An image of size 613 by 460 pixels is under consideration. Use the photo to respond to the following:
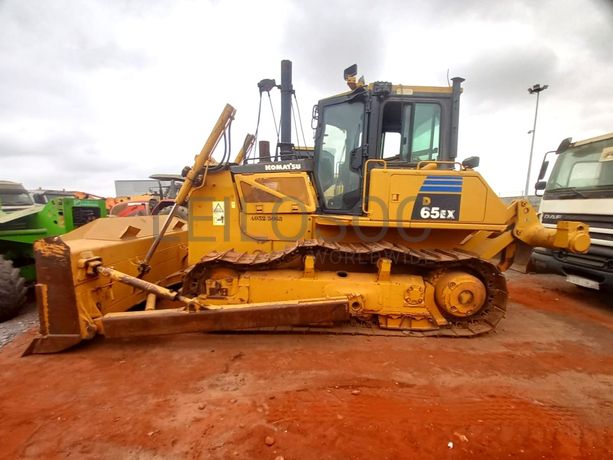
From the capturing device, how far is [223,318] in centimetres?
329

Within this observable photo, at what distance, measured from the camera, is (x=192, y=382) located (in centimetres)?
280

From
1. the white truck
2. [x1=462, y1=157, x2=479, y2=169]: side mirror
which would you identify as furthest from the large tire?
the white truck

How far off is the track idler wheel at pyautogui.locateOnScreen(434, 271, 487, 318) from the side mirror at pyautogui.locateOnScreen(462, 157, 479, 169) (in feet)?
4.46

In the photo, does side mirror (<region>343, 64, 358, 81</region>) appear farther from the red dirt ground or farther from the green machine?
the green machine

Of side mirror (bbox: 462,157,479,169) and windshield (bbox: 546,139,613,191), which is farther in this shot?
windshield (bbox: 546,139,613,191)

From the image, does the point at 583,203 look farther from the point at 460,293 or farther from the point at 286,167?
the point at 286,167

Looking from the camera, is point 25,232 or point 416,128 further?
point 25,232

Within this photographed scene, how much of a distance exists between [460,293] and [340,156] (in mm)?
2231

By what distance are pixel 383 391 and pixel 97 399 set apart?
242 cm

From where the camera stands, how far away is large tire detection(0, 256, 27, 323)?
4141 millimetres

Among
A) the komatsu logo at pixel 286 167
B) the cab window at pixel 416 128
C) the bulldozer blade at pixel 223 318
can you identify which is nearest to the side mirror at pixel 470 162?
the cab window at pixel 416 128

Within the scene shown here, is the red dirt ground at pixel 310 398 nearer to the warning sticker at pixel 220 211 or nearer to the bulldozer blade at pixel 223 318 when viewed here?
the bulldozer blade at pixel 223 318

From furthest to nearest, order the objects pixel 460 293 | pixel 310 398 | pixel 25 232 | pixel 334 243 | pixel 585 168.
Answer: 1. pixel 585 168
2. pixel 25 232
3. pixel 334 243
4. pixel 460 293
5. pixel 310 398

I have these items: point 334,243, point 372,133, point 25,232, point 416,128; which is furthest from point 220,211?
point 25,232
